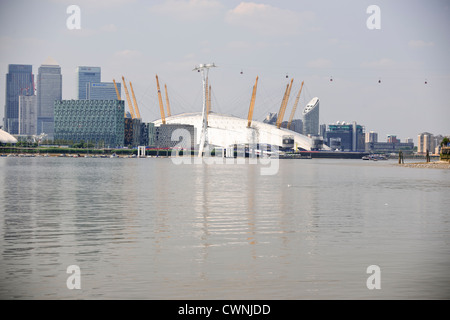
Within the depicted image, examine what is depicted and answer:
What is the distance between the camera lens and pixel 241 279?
22.3m

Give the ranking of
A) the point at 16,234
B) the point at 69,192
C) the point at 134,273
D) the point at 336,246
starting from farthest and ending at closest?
the point at 69,192, the point at 16,234, the point at 336,246, the point at 134,273

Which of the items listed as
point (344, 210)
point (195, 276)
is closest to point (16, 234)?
point (195, 276)

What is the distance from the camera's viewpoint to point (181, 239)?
31.9m

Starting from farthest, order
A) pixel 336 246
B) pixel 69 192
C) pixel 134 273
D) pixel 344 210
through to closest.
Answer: pixel 69 192
pixel 344 210
pixel 336 246
pixel 134 273

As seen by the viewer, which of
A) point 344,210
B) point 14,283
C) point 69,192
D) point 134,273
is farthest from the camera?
point 69,192

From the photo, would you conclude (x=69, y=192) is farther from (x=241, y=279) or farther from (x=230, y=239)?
(x=241, y=279)
